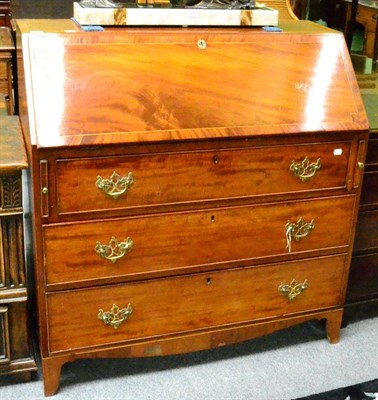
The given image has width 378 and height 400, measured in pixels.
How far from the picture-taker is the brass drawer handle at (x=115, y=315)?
6.26ft

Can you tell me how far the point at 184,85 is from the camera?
72.0 inches

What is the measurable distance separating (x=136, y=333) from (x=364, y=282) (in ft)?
3.00

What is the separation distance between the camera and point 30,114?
1.66 m

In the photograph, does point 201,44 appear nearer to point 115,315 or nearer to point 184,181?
point 184,181

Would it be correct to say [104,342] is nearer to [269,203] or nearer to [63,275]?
[63,275]

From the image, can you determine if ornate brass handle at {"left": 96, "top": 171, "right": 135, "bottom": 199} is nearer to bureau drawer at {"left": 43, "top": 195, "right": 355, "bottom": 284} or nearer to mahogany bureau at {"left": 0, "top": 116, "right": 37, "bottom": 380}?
bureau drawer at {"left": 43, "top": 195, "right": 355, "bottom": 284}

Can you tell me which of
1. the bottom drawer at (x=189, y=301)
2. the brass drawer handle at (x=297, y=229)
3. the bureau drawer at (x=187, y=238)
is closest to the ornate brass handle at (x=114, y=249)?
the bureau drawer at (x=187, y=238)

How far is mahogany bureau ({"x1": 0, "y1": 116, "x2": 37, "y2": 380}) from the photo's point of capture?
5.82 ft

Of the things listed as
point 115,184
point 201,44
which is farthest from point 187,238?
point 201,44

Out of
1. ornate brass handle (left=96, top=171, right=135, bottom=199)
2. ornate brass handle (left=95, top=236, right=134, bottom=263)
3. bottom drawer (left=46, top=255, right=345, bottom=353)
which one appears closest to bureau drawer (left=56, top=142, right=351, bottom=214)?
ornate brass handle (left=96, top=171, right=135, bottom=199)

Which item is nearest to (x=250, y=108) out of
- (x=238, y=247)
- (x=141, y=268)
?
(x=238, y=247)

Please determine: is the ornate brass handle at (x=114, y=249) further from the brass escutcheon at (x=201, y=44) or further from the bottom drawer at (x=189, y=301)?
the brass escutcheon at (x=201, y=44)

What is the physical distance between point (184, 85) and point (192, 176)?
272 millimetres

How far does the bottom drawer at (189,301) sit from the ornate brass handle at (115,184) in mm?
315
